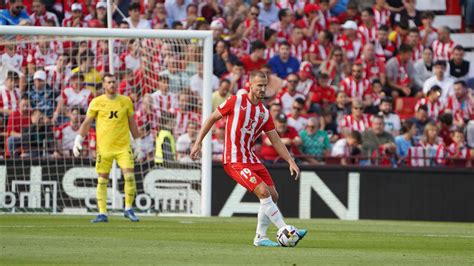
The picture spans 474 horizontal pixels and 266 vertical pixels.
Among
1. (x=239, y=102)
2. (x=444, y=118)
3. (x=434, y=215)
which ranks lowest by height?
(x=434, y=215)

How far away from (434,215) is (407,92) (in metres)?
4.07

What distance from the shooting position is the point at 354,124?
2298 centimetres

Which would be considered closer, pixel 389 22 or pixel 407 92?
pixel 407 92

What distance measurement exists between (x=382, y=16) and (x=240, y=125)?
13.5 meters

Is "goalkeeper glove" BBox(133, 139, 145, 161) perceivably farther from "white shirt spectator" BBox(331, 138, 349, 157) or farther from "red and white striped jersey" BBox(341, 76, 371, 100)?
"red and white striped jersey" BBox(341, 76, 371, 100)

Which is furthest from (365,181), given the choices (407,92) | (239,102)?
(239,102)

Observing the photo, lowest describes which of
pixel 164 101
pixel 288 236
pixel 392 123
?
pixel 392 123

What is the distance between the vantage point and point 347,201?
21797mm

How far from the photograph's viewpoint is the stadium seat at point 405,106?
80.1ft

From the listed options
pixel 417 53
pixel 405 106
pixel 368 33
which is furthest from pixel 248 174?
pixel 417 53

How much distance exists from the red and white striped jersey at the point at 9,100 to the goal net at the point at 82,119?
0.02 meters

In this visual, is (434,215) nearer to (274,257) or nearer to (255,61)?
(255,61)

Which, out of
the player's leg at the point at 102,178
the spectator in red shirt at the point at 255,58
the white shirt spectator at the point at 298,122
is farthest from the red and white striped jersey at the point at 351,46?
the player's leg at the point at 102,178

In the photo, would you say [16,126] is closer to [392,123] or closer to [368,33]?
[392,123]
